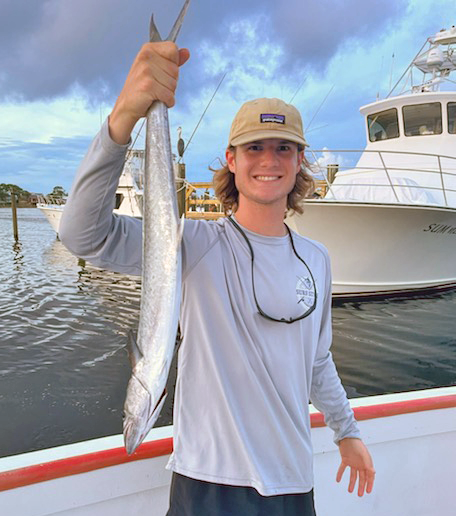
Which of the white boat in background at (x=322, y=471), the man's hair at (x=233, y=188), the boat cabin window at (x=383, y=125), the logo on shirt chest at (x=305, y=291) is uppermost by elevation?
the boat cabin window at (x=383, y=125)

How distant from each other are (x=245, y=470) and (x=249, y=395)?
0.23 metres

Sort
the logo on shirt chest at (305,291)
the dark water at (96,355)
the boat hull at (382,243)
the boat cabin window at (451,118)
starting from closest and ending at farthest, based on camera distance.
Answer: the logo on shirt chest at (305,291) < the dark water at (96,355) < the boat hull at (382,243) < the boat cabin window at (451,118)

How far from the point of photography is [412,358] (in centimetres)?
628

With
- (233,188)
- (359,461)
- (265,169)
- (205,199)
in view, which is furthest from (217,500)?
(205,199)

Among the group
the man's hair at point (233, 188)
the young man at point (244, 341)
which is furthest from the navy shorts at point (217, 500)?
the man's hair at point (233, 188)

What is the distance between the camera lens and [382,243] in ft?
27.4

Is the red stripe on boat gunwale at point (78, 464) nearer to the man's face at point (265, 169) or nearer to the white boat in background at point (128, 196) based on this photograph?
the man's face at point (265, 169)

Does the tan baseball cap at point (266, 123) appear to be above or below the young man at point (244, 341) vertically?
above

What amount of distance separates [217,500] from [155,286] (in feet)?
2.39

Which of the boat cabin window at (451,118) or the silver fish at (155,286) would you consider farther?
the boat cabin window at (451,118)

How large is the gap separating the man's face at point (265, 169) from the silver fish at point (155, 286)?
1.23 ft

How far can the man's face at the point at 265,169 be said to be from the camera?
4.75 feet

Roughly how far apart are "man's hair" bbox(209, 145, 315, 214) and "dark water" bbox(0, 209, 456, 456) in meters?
3.44

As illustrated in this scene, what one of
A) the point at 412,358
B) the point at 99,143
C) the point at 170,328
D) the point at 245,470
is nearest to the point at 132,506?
the point at 245,470
